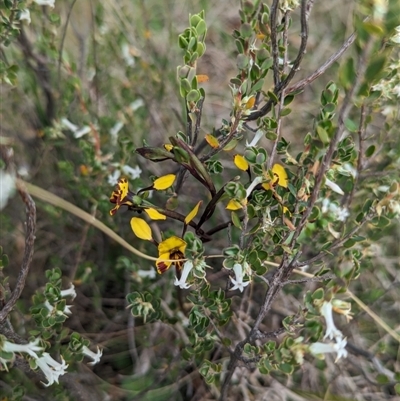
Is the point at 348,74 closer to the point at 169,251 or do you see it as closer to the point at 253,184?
the point at 253,184

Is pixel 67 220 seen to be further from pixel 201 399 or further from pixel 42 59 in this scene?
pixel 201 399

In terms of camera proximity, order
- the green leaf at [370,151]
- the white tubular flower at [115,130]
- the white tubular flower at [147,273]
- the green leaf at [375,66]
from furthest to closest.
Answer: the white tubular flower at [115,130]
the white tubular flower at [147,273]
the green leaf at [370,151]
the green leaf at [375,66]

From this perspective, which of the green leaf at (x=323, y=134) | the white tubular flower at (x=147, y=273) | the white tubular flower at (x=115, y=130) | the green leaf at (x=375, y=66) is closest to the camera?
the green leaf at (x=375, y=66)

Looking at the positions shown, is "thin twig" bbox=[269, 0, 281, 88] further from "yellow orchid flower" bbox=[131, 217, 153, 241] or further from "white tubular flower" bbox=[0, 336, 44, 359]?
"white tubular flower" bbox=[0, 336, 44, 359]

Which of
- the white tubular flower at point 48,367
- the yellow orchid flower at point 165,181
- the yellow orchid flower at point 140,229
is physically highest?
the yellow orchid flower at point 165,181

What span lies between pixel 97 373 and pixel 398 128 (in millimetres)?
880

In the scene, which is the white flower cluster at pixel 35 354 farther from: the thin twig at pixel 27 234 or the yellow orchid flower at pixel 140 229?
the yellow orchid flower at pixel 140 229

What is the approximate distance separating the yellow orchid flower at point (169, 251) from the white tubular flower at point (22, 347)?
22cm

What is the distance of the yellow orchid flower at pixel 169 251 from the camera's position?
2.31ft

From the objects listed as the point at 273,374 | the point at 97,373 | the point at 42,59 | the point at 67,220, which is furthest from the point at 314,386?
the point at 42,59

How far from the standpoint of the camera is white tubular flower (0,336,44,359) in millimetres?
704

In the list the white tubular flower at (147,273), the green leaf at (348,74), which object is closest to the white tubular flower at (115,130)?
the white tubular flower at (147,273)

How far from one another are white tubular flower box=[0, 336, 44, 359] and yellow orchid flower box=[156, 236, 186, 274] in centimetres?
22

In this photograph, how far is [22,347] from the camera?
2.36 ft
